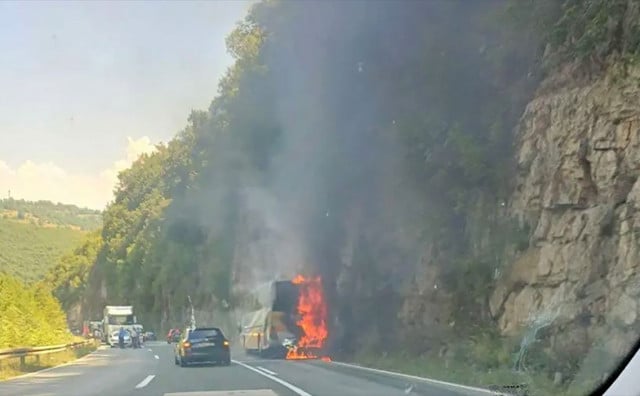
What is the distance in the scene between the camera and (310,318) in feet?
93.9

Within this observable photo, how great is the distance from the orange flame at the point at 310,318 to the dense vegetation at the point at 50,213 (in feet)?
49.2

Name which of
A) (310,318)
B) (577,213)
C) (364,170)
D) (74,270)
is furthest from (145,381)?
(310,318)

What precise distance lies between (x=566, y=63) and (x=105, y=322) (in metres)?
15.6

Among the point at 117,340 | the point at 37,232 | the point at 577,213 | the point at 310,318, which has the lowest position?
the point at 117,340

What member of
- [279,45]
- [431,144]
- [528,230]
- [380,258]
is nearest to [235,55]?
[528,230]

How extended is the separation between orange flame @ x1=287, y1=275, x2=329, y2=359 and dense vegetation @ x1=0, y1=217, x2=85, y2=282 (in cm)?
1409

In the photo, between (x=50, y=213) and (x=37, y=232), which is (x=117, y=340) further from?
(x=50, y=213)

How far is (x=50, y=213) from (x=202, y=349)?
8.85m

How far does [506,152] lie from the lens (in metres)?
20.6

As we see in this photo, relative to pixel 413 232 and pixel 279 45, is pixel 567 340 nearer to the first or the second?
pixel 413 232

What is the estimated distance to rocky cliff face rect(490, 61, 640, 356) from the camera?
49.2 ft

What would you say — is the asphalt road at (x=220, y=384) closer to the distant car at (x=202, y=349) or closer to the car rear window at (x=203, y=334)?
the distant car at (x=202, y=349)

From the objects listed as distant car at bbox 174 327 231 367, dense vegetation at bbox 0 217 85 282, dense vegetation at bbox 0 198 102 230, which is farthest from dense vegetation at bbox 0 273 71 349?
distant car at bbox 174 327 231 367

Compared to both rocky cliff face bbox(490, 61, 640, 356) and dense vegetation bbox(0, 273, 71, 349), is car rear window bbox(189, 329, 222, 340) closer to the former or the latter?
dense vegetation bbox(0, 273, 71, 349)
